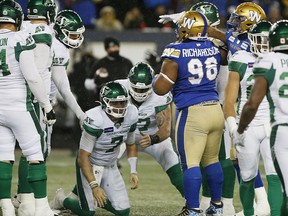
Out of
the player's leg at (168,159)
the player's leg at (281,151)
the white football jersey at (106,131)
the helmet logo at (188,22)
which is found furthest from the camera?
the player's leg at (168,159)

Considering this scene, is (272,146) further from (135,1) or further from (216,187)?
(135,1)

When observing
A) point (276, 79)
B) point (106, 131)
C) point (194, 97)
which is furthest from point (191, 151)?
point (276, 79)

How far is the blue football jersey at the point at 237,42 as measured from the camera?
7207 mm

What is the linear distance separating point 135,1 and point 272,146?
9.60 meters

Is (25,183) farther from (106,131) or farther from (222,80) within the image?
(222,80)

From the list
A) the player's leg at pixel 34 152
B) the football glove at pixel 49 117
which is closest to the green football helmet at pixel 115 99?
the football glove at pixel 49 117

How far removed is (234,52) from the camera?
7.29 metres

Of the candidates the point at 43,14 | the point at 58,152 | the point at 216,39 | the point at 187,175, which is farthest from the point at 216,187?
the point at 58,152

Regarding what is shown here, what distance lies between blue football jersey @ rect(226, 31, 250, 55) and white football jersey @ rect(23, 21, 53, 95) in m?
1.44

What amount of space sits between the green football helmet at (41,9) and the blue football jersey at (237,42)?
1484 mm

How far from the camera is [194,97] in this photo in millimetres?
6953

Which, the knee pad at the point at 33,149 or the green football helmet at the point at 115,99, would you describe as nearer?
the knee pad at the point at 33,149

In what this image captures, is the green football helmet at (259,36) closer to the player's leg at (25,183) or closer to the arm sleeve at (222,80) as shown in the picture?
the arm sleeve at (222,80)

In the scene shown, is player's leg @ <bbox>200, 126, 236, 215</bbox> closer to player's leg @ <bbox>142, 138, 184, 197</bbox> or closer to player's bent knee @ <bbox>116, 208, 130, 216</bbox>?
player's leg @ <bbox>142, 138, 184, 197</bbox>
